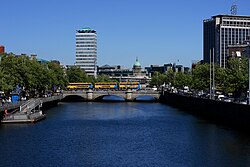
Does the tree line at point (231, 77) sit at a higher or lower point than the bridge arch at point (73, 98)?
higher

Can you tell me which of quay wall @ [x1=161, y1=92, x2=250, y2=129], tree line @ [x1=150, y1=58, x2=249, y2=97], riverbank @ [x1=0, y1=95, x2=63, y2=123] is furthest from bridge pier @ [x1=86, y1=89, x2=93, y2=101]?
riverbank @ [x1=0, y1=95, x2=63, y2=123]

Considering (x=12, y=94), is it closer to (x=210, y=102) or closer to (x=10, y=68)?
(x=10, y=68)

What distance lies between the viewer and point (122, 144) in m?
57.2

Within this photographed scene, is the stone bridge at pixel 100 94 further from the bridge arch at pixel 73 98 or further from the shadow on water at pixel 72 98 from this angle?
the shadow on water at pixel 72 98

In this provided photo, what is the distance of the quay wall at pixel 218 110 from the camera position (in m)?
70.8

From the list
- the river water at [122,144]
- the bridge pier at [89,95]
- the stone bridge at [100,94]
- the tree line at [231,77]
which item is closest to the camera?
the river water at [122,144]

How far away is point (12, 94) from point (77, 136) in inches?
1550

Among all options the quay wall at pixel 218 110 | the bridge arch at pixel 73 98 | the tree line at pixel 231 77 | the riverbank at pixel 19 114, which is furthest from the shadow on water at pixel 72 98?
the riverbank at pixel 19 114

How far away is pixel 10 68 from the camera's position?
331ft

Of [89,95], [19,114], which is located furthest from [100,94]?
[19,114]

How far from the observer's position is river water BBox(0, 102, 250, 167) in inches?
1837

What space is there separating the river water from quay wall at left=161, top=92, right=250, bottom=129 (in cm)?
284

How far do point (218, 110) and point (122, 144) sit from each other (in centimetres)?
3448

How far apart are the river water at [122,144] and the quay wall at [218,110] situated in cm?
284
